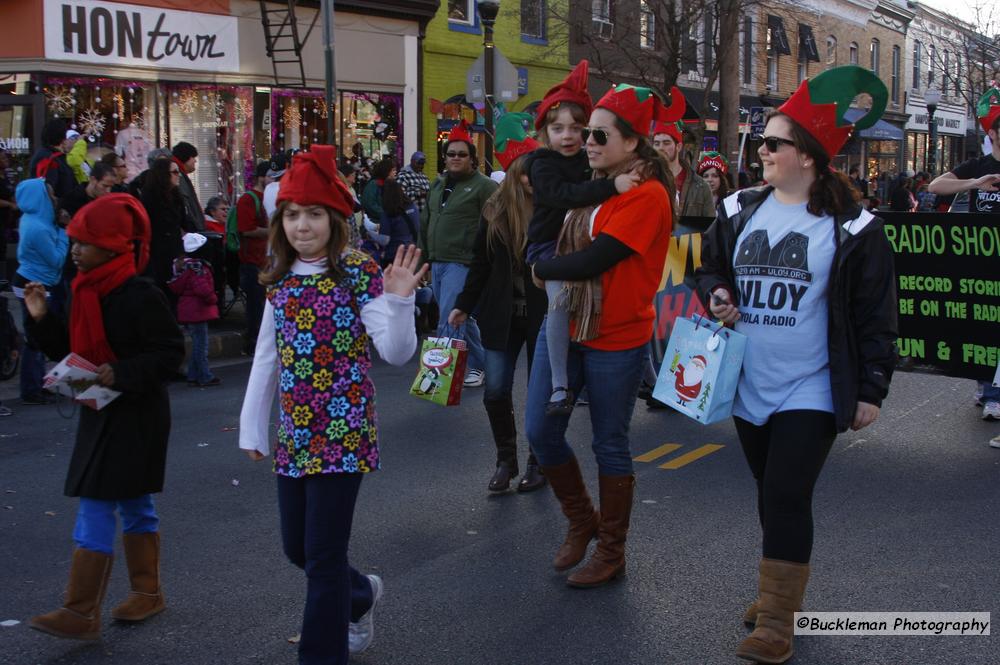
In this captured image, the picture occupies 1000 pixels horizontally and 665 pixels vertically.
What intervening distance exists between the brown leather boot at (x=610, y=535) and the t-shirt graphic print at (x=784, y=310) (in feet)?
2.71

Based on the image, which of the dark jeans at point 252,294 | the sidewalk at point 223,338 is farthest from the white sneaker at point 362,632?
the dark jeans at point 252,294

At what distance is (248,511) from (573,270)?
8.18ft

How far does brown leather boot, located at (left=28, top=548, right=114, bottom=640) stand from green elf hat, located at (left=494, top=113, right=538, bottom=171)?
11.0 ft

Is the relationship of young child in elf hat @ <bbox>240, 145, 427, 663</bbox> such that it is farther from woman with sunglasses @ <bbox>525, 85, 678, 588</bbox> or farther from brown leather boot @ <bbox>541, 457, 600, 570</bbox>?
brown leather boot @ <bbox>541, 457, 600, 570</bbox>

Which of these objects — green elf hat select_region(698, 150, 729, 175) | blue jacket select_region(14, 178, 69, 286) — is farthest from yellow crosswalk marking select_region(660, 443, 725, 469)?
blue jacket select_region(14, 178, 69, 286)

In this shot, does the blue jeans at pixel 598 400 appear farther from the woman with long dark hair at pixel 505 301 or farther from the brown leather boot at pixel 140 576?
the brown leather boot at pixel 140 576

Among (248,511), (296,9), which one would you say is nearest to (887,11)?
(296,9)

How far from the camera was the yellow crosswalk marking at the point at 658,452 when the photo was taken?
695 centimetres

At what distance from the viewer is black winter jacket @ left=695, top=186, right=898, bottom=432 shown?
3762 mm

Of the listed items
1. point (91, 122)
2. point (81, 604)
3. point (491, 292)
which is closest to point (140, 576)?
point (81, 604)

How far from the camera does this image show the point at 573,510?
489cm

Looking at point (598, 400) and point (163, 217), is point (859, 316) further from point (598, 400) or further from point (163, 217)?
point (163, 217)

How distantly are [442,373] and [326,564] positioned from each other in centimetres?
211

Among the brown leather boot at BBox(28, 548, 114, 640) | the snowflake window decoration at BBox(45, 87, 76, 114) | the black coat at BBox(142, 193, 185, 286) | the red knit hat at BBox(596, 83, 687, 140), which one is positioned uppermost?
the snowflake window decoration at BBox(45, 87, 76, 114)
